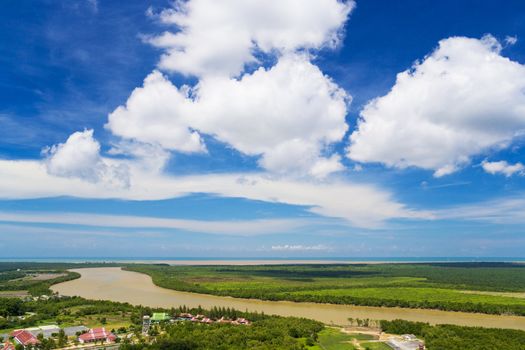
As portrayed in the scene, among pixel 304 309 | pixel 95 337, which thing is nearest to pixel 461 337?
pixel 304 309

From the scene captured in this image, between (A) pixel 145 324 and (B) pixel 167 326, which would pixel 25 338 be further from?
(B) pixel 167 326

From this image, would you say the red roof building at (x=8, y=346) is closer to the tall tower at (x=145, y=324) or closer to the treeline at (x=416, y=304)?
the tall tower at (x=145, y=324)

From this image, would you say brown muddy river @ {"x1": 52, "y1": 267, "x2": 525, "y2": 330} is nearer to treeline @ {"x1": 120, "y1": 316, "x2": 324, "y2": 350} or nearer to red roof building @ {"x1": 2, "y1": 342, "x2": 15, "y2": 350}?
treeline @ {"x1": 120, "y1": 316, "x2": 324, "y2": 350}

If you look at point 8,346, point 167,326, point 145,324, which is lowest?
point 8,346

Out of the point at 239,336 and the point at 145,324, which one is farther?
the point at 145,324

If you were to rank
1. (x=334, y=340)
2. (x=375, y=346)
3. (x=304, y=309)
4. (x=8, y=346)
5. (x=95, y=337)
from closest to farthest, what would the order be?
1. (x=8, y=346)
2. (x=375, y=346)
3. (x=95, y=337)
4. (x=334, y=340)
5. (x=304, y=309)

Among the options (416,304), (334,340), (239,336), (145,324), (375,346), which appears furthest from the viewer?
(416,304)

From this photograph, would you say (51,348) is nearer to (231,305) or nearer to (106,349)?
(106,349)

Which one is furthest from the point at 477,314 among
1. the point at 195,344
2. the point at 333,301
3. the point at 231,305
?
the point at 195,344
